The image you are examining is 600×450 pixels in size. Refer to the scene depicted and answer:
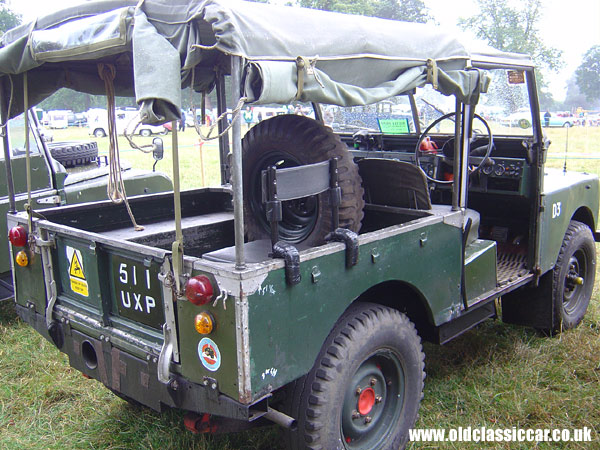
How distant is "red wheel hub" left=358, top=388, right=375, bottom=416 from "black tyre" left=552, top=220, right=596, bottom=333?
7.01 ft

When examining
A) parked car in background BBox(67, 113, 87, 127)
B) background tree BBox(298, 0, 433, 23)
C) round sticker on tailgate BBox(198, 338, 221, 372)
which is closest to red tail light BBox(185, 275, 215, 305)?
round sticker on tailgate BBox(198, 338, 221, 372)

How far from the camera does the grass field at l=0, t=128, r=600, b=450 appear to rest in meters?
3.32

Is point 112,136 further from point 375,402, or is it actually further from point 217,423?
point 375,402

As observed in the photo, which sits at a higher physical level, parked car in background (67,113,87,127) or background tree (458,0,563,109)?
background tree (458,0,563,109)

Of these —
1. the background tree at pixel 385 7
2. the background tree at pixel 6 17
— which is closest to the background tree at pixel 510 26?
the background tree at pixel 385 7

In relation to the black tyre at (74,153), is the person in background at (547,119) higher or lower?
higher

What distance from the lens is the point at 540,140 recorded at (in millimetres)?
4070

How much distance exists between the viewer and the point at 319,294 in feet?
8.45

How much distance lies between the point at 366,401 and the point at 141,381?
3.68 ft

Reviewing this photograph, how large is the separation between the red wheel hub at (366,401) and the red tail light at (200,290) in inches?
42.5

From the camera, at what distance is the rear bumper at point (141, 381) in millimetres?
2422

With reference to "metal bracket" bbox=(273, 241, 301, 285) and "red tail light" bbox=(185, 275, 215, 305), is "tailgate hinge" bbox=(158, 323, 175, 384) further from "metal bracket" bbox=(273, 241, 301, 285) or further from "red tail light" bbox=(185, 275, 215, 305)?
"metal bracket" bbox=(273, 241, 301, 285)

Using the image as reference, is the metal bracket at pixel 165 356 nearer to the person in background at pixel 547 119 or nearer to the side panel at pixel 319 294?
the side panel at pixel 319 294

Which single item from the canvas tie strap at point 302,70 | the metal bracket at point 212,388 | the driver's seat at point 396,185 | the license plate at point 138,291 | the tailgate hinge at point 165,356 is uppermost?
the canvas tie strap at point 302,70
